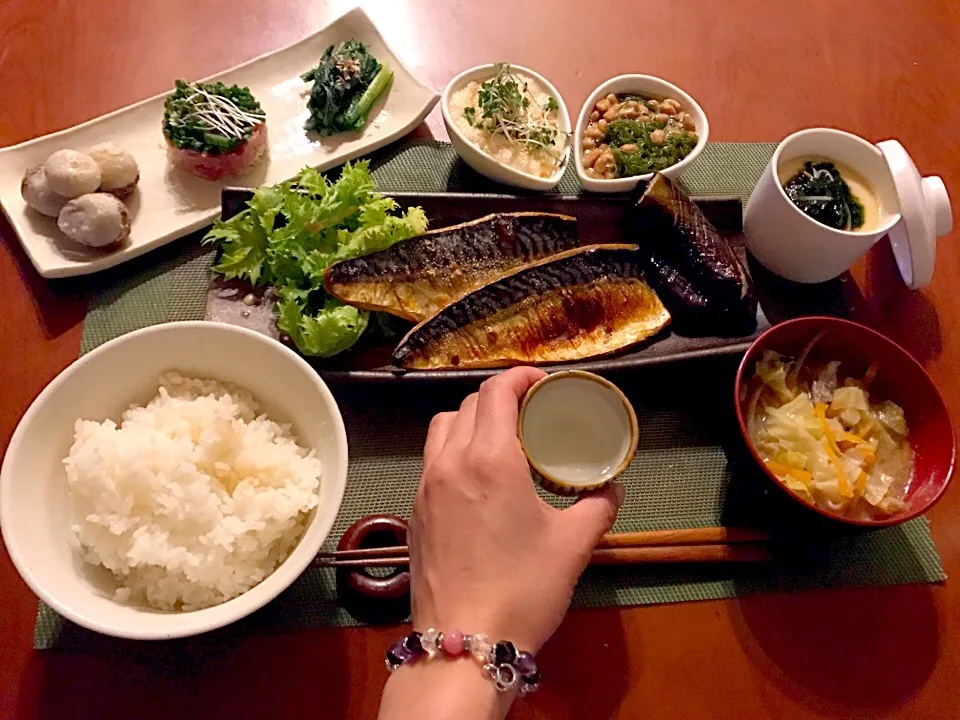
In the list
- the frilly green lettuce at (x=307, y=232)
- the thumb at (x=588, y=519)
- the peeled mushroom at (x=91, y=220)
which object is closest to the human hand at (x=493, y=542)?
the thumb at (x=588, y=519)

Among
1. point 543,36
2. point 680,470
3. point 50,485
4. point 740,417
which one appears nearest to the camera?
point 50,485

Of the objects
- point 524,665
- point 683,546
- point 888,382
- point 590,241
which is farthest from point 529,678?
point 590,241

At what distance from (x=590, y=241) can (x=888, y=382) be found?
2.61ft

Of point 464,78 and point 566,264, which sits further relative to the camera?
point 464,78

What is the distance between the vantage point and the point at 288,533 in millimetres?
1188

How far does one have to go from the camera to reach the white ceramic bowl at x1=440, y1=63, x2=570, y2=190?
188 cm

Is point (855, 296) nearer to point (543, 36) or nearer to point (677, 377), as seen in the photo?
point (677, 377)

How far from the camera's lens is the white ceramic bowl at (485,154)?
6.15ft

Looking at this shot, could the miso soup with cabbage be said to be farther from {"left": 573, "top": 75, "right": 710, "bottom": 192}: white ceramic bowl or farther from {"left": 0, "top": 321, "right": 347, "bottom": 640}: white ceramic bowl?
{"left": 0, "top": 321, "right": 347, "bottom": 640}: white ceramic bowl

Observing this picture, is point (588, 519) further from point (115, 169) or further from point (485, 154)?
point (115, 169)

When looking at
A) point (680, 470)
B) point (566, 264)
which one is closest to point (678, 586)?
point (680, 470)

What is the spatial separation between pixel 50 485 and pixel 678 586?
1.18 meters

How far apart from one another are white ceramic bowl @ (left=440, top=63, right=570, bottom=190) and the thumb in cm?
100

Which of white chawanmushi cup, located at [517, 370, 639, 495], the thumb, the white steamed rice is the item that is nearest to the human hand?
the thumb
